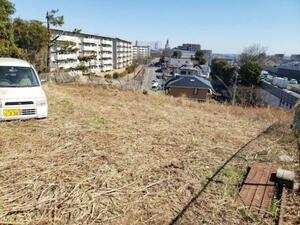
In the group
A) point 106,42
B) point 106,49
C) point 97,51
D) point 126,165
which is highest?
point 106,42

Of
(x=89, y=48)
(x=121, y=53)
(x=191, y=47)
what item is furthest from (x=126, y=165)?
(x=191, y=47)

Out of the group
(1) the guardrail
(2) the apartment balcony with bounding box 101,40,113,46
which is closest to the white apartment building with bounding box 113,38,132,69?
(2) the apartment balcony with bounding box 101,40,113,46

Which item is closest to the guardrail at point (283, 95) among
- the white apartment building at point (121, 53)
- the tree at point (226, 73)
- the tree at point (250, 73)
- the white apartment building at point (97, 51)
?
the tree at point (250, 73)

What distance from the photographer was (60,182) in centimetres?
269

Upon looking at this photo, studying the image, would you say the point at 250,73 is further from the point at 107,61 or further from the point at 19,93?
the point at 107,61

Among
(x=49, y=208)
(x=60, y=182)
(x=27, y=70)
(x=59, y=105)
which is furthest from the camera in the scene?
(x=59, y=105)

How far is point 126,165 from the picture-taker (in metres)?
3.19

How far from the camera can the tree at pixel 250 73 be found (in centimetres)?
2083

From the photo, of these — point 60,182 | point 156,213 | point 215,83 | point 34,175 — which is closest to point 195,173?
point 156,213

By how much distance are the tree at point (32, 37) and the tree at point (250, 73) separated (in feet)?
49.6

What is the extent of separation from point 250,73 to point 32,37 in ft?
53.3

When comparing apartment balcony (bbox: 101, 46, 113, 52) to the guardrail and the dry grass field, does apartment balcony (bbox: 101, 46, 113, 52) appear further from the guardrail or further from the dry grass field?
the dry grass field

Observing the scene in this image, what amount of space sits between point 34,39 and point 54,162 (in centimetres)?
1377

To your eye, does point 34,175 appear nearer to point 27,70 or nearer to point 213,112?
point 27,70
